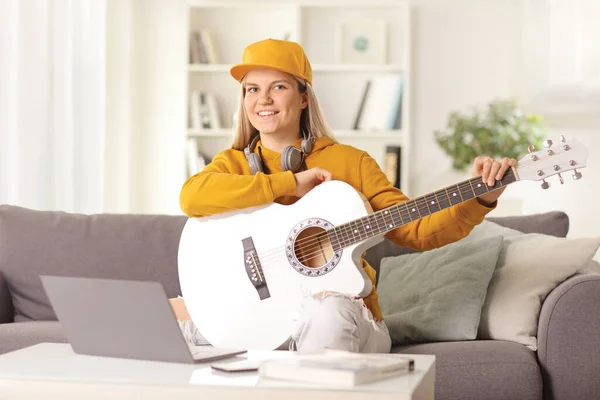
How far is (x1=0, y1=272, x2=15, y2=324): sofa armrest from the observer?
291 cm

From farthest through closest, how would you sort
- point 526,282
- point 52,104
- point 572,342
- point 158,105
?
point 158,105 < point 52,104 < point 526,282 < point 572,342

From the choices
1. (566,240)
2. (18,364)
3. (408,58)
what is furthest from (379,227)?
(408,58)

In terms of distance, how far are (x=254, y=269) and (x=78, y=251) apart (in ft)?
2.95

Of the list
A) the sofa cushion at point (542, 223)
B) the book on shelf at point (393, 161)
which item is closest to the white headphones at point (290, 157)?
the sofa cushion at point (542, 223)

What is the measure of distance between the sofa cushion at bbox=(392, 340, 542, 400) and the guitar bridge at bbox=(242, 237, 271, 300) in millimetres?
476

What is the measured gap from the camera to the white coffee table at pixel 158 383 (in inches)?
56.2

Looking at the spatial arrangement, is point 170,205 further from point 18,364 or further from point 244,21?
point 18,364

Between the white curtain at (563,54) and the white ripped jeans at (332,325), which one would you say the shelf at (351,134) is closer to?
the white curtain at (563,54)

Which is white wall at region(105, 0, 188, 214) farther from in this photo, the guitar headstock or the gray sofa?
the guitar headstock

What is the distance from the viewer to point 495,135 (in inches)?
187

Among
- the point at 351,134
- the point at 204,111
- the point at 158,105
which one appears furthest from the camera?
the point at 158,105

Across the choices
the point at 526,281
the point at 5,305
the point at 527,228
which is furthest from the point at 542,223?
the point at 5,305

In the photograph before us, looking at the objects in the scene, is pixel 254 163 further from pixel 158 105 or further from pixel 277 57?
pixel 158 105

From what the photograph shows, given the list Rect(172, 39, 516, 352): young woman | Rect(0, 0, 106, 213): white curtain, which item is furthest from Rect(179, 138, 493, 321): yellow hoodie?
Rect(0, 0, 106, 213): white curtain
